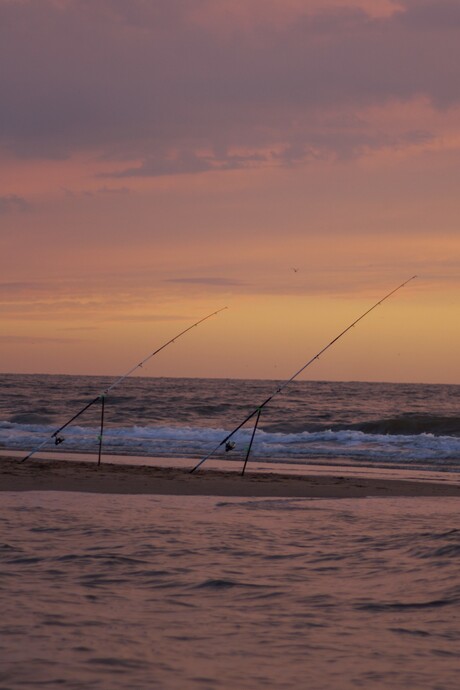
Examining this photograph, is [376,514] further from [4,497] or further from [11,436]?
[11,436]

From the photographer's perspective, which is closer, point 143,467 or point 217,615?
point 217,615

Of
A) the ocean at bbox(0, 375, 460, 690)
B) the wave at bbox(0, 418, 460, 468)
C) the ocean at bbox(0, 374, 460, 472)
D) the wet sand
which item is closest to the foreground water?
the ocean at bbox(0, 375, 460, 690)

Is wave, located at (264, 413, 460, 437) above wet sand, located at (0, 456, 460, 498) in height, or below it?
above

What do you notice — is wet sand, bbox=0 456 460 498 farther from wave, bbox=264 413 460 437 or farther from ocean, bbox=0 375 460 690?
wave, bbox=264 413 460 437

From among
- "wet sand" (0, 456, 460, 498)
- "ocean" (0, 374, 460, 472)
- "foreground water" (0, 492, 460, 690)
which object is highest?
"ocean" (0, 374, 460, 472)

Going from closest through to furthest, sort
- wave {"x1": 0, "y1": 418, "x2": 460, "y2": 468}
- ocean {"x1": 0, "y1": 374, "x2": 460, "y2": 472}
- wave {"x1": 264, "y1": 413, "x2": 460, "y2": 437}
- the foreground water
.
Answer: the foreground water
wave {"x1": 0, "y1": 418, "x2": 460, "y2": 468}
ocean {"x1": 0, "y1": 374, "x2": 460, "y2": 472}
wave {"x1": 264, "y1": 413, "x2": 460, "y2": 437}

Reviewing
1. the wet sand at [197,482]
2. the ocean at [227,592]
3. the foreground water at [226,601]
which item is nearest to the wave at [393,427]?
the wet sand at [197,482]

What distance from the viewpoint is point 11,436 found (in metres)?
24.1

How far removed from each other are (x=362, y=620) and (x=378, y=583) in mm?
994

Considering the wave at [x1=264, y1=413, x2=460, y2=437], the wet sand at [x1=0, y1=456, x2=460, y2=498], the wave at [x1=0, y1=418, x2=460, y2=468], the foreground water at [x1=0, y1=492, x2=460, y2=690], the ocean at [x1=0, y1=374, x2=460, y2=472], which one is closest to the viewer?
the foreground water at [x1=0, y1=492, x2=460, y2=690]

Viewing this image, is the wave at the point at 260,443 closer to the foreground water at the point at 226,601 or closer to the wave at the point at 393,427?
the wave at the point at 393,427

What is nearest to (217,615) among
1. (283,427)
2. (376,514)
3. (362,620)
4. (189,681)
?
(362,620)

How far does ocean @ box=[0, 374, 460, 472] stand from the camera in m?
20.6

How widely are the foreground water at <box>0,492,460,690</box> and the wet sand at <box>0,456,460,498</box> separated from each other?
2.50 metres
